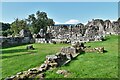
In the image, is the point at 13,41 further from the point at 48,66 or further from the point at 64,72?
the point at 64,72

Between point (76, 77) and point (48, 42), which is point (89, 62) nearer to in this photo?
point (76, 77)

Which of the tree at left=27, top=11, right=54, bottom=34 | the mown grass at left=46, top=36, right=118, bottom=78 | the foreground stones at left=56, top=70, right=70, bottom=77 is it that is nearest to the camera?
the mown grass at left=46, top=36, right=118, bottom=78

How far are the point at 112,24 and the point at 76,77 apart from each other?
32879 mm

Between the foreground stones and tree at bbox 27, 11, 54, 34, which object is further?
tree at bbox 27, 11, 54, 34

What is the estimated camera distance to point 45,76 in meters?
12.8

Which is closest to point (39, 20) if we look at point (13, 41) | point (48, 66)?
point (13, 41)

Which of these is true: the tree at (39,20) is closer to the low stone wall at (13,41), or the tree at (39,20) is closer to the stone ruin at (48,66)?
the low stone wall at (13,41)

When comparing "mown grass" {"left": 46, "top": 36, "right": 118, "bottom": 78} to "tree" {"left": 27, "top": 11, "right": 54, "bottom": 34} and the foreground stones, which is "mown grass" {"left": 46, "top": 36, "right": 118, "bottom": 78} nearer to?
the foreground stones

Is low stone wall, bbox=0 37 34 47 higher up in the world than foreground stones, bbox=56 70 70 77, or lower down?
higher up

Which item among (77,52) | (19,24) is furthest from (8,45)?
(19,24)

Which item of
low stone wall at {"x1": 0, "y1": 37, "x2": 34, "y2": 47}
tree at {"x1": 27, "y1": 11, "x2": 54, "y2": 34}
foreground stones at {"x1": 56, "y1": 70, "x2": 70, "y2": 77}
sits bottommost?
foreground stones at {"x1": 56, "y1": 70, "x2": 70, "y2": 77}

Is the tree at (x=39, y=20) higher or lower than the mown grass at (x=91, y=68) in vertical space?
higher

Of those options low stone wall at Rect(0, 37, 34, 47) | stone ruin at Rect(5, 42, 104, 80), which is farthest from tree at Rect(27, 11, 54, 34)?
stone ruin at Rect(5, 42, 104, 80)

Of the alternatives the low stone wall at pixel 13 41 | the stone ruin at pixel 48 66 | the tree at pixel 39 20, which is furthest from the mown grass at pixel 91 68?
the tree at pixel 39 20
